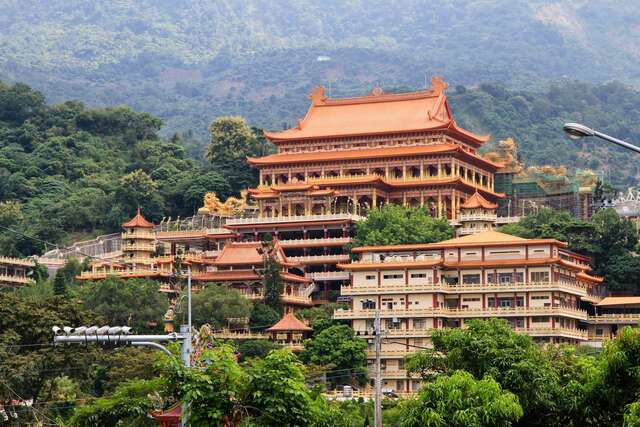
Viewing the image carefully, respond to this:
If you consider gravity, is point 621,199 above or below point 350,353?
above

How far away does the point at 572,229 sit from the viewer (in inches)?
4299

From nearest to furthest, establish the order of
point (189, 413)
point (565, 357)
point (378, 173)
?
point (189, 413) < point (565, 357) < point (378, 173)

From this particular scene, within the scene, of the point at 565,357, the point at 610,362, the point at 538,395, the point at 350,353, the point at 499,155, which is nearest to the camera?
the point at 610,362

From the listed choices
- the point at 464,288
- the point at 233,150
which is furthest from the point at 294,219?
the point at 233,150

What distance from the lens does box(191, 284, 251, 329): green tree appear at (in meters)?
103

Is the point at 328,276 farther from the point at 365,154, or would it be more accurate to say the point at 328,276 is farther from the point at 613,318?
the point at 613,318

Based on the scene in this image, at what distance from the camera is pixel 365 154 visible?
127688mm

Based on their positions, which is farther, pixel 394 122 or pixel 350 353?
pixel 394 122

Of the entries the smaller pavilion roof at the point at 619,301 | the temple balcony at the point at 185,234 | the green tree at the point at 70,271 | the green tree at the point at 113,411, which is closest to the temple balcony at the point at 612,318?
the smaller pavilion roof at the point at 619,301

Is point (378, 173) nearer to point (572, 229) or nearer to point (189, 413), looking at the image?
point (572, 229)

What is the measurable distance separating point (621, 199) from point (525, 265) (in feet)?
119

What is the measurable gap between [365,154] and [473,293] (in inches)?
1086

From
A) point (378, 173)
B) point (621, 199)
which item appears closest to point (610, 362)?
point (378, 173)

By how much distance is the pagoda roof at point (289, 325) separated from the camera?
335 feet
